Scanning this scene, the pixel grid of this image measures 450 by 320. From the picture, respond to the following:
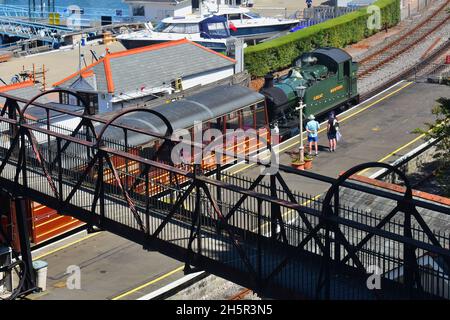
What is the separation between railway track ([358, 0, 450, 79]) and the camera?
4778 centimetres

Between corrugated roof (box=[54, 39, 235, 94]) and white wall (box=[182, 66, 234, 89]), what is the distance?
0.25m

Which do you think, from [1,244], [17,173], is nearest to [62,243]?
[1,244]

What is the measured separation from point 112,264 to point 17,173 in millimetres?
4778

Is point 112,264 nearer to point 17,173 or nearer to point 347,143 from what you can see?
point 17,173

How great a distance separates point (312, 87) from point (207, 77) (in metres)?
5.91

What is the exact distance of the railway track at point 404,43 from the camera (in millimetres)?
47784

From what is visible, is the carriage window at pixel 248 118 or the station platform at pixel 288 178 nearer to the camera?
the station platform at pixel 288 178

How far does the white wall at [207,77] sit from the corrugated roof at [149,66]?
0.25m
